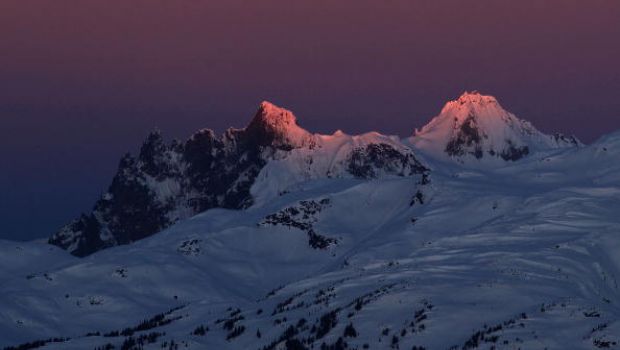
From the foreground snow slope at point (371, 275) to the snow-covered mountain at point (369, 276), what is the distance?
20 cm

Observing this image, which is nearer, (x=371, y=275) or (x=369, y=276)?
(x=369, y=276)

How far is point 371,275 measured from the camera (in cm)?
8600

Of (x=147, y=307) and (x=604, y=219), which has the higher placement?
(x=604, y=219)

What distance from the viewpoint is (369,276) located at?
279ft

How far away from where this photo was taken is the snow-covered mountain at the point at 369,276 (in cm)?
5984

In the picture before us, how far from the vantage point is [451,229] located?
157 meters

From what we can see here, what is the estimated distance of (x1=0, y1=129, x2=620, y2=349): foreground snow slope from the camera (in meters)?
59.9

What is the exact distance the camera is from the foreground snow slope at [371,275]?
59.9 meters

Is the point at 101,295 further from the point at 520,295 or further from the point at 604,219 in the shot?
the point at 520,295

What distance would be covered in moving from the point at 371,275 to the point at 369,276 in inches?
37.6

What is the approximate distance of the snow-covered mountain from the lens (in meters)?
59.8

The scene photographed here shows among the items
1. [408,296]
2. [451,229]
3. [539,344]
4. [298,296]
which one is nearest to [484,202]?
[451,229]

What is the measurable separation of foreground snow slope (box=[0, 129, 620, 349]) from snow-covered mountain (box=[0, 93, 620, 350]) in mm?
202

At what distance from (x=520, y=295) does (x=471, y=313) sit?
6034mm
